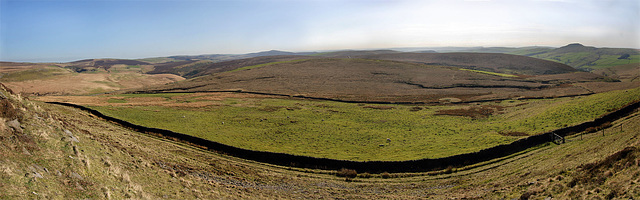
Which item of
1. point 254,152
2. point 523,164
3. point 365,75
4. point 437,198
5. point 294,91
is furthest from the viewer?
point 365,75

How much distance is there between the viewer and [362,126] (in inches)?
1706

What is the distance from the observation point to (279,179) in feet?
80.1

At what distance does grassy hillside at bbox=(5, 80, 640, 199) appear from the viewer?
1287 cm

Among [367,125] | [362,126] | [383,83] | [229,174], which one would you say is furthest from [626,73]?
[229,174]

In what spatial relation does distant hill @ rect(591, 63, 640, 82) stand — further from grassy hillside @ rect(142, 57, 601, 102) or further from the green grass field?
the green grass field

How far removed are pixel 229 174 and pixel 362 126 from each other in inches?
921

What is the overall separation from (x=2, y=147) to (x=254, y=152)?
1842 cm

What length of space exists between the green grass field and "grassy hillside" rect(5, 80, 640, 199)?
432cm

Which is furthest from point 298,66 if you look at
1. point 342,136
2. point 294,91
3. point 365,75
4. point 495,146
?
point 495,146

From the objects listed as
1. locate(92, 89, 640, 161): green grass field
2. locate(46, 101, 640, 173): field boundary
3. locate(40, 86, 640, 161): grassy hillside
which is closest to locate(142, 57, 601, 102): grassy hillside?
locate(40, 86, 640, 161): grassy hillside

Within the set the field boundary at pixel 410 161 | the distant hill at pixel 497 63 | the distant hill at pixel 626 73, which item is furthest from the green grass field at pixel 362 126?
the distant hill at pixel 497 63

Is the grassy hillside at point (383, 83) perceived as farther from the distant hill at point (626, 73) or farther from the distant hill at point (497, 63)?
the distant hill at point (497, 63)

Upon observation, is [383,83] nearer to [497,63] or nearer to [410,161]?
[410,161]

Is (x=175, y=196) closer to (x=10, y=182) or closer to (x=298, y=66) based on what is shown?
(x=10, y=182)
